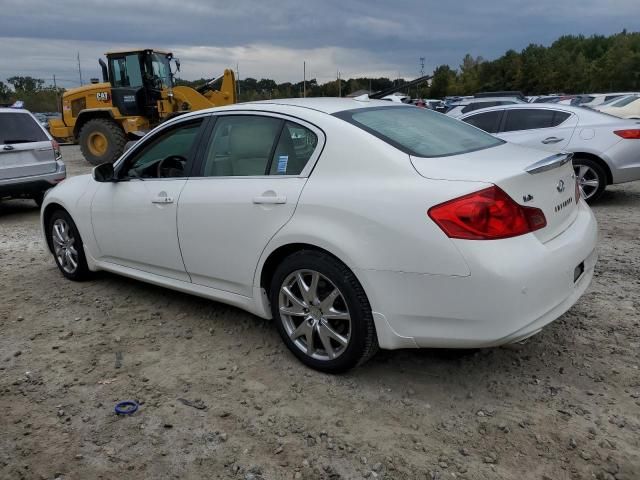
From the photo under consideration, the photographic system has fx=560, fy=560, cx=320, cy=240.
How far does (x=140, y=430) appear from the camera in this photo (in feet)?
9.43

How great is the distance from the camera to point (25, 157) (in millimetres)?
8344

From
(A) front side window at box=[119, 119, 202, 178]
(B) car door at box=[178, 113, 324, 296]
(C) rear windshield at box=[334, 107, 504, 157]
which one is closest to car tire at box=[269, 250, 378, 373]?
(B) car door at box=[178, 113, 324, 296]

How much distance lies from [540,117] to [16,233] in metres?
7.67

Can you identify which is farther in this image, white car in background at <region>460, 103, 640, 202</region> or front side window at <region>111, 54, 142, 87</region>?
front side window at <region>111, 54, 142, 87</region>

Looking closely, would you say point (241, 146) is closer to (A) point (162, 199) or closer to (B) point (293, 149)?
(B) point (293, 149)

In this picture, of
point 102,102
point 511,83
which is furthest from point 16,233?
point 511,83

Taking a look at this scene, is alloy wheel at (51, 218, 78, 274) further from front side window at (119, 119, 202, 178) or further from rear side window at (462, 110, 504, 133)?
rear side window at (462, 110, 504, 133)

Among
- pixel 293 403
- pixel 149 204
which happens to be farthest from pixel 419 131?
pixel 149 204

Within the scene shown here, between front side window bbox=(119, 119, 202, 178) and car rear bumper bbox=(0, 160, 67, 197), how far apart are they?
464 cm

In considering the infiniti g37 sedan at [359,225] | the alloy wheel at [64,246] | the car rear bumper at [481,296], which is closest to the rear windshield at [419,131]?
the infiniti g37 sedan at [359,225]

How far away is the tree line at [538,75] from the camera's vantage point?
58.6 metres

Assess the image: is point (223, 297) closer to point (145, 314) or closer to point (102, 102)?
point (145, 314)

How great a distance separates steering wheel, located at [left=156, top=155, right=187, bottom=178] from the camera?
411cm

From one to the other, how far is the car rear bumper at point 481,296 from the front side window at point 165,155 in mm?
1842
